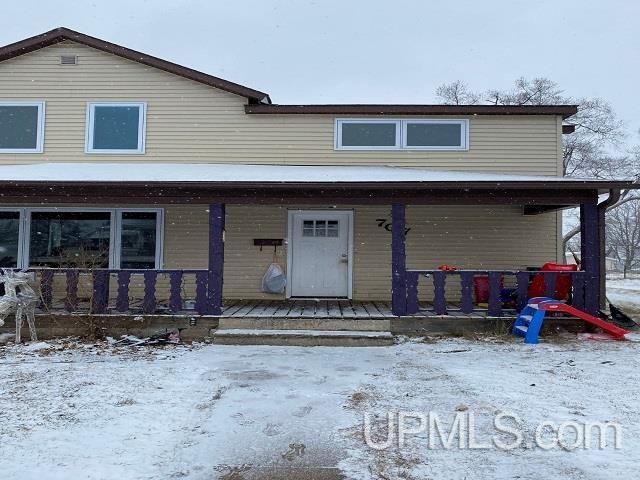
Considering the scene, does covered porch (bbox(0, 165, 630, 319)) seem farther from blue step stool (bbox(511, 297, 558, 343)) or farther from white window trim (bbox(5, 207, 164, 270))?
white window trim (bbox(5, 207, 164, 270))

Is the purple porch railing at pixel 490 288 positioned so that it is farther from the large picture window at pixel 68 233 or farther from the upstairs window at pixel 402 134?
the large picture window at pixel 68 233

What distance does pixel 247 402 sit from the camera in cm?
478

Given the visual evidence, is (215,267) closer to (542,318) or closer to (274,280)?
(274,280)

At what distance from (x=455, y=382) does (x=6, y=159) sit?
9974mm

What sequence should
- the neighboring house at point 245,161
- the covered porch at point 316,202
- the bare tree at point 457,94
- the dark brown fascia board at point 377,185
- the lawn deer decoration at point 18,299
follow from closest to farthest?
1. the lawn deer decoration at point 18,299
2. the dark brown fascia board at point 377,185
3. the covered porch at point 316,202
4. the neighboring house at point 245,161
5. the bare tree at point 457,94

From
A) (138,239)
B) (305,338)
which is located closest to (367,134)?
(305,338)

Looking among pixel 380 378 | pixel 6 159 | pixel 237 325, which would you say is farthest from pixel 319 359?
pixel 6 159

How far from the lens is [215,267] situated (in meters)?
7.91

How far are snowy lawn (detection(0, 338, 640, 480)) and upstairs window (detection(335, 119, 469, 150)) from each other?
4.59 m

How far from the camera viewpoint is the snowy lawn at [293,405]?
3422 millimetres

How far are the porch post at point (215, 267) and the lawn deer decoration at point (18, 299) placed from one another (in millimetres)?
2593

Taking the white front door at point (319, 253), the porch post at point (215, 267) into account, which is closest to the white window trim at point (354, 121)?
the white front door at point (319, 253)

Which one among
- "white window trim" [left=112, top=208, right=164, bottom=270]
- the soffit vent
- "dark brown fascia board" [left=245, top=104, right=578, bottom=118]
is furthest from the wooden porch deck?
the soffit vent

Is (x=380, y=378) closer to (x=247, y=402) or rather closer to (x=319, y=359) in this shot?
(x=319, y=359)
